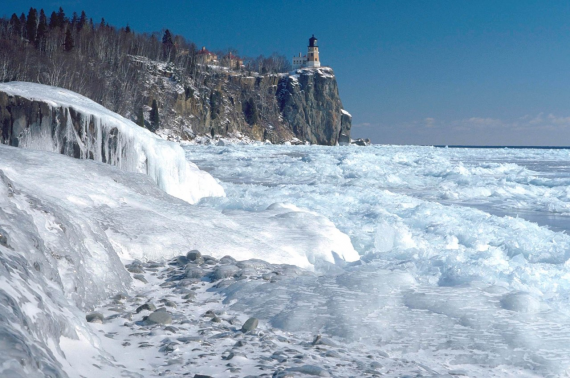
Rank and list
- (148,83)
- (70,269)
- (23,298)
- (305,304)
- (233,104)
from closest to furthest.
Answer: (23,298), (70,269), (305,304), (148,83), (233,104)

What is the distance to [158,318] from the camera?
2.92m

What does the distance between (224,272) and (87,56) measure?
51.1 meters

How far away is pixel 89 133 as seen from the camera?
736 centimetres

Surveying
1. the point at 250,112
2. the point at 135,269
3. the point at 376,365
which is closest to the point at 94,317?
the point at 135,269

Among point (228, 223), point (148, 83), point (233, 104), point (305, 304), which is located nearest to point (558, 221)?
point (228, 223)

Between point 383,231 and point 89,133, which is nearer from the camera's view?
point 383,231

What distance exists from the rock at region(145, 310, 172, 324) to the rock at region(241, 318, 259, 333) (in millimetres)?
471

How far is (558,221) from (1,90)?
401 inches

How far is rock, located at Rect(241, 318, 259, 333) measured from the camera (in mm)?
3013

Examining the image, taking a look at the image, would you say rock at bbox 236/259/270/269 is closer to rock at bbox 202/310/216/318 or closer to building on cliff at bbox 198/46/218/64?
rock at bbox 202/310/216/318

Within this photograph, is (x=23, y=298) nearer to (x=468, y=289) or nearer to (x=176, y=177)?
(x=468, y=289)

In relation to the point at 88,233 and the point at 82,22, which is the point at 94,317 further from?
the point at 82,22

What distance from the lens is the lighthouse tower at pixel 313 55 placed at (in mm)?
86562

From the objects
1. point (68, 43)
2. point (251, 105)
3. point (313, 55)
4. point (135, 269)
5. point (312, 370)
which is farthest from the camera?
point (313, 55)
